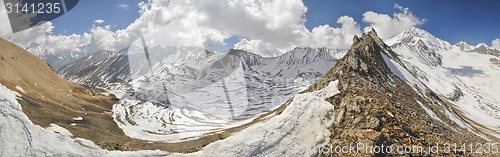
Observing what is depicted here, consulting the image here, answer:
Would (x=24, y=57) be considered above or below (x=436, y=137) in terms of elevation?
above

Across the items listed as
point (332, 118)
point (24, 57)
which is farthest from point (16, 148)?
point (24, 57)

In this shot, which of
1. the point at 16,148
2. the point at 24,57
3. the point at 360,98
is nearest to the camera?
the point at 16,148

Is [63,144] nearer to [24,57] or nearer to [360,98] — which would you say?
[360,98]

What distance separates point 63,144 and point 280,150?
14.8 meters

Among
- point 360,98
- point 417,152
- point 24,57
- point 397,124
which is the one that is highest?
point 24,57

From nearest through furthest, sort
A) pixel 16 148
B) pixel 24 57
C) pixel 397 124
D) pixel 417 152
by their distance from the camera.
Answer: pixel 16 148 → pixel 417 152 → pixel 397 124 → pixel 24 57

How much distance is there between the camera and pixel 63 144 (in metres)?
24.2

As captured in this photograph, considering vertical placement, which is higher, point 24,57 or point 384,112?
point 24,57

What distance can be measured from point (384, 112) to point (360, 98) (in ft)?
7.17

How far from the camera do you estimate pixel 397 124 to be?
26766 mm

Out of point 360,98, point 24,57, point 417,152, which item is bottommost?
point 417,152

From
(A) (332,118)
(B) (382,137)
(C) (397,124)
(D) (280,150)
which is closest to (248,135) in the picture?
(D) (280,150)

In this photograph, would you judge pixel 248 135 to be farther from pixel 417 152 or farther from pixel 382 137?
pixel 417 152

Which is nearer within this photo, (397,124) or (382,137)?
(382,137)
